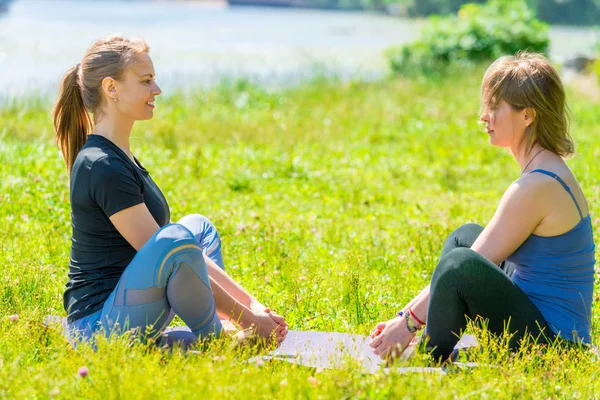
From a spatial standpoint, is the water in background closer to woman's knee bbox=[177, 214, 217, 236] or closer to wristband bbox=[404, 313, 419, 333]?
woman's knee bbox=[177, 214, 217, 236]

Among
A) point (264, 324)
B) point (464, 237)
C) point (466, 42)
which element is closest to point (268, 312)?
point (264, 324)

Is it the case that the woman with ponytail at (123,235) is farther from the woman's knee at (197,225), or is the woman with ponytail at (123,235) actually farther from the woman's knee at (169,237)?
the woman's knee at (197,225)

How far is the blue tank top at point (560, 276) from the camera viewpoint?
340 cm

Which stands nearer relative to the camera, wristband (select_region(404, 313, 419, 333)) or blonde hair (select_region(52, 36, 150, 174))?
wristband (select_region(404, 313, 419, 333))

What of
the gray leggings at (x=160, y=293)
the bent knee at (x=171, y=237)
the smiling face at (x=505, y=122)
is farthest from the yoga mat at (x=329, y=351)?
the smiling face at (x=505, y=122)

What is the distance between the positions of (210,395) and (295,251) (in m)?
2.60

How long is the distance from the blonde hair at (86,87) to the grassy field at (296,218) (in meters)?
0.81

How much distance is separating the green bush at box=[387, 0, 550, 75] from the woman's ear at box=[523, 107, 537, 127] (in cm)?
1188

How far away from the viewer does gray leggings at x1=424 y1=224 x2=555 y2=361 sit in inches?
128

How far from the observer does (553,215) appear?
10.9 ft

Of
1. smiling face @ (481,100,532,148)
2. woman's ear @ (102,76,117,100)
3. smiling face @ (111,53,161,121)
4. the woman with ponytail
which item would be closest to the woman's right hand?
the woman with ponytail

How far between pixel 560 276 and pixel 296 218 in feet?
10.5

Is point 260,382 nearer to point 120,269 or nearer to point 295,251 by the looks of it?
point 120,269

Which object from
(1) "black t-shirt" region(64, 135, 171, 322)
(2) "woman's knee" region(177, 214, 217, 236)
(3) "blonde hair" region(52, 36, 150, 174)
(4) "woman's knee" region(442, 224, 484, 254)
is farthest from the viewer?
(2) "woman's knee" region(177, 214, 217, 236)
